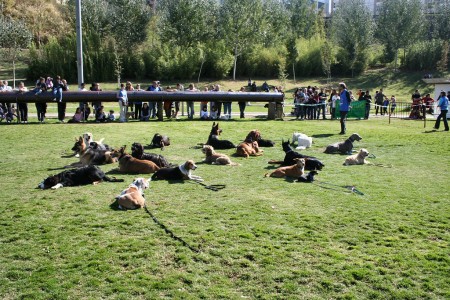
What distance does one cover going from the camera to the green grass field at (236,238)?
6109 mm

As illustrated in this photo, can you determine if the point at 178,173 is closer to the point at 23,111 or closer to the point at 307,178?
the point at 307,178

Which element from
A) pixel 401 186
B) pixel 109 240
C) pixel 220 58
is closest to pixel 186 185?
pixel 109 240

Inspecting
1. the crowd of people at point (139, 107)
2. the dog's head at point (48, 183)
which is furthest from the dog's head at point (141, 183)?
the crowd of people at point (139, 107)

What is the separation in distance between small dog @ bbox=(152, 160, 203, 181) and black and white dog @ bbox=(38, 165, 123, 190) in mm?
961

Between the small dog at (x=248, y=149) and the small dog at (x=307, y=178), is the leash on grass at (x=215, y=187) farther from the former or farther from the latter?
the small dog at (x=248, y=149)

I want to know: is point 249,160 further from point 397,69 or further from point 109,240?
point 397,69

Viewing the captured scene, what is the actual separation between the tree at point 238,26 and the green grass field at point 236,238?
169 ft

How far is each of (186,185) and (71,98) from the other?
47.5 ft

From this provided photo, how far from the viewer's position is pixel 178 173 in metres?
11.3

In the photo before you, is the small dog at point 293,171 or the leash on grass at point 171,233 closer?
the leash on grass at point 171,233

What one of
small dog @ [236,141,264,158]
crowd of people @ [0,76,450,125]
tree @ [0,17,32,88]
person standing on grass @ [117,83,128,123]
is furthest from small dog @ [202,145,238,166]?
tree @ [0,17,32,88]

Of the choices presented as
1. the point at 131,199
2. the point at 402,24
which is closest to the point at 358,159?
the point at 131,199

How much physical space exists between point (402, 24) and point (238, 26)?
23867mm

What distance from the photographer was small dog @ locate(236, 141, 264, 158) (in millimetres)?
→ 14734
